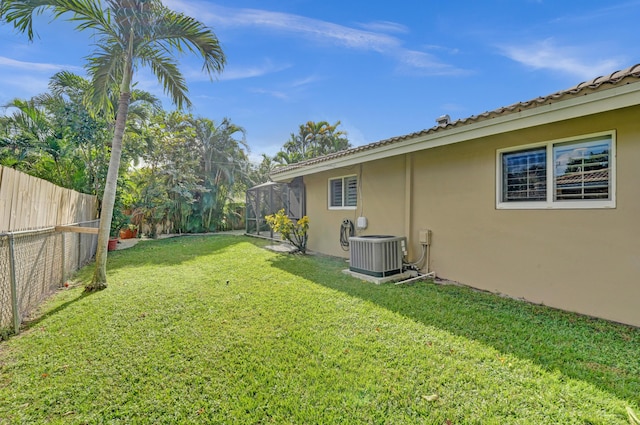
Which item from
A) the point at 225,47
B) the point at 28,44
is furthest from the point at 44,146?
the point at 225,47

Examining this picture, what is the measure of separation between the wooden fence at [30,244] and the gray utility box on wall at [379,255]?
17.3 ft

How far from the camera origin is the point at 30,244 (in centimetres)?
408

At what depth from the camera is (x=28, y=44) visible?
504 centimetres

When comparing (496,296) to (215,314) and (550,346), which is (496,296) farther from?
(215,314)

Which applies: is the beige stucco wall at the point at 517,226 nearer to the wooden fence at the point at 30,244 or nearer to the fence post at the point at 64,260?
the wooden fence at the point at 30,244

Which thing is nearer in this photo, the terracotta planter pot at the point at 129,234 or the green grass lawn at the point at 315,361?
the green grass lawn at the point at 315,361

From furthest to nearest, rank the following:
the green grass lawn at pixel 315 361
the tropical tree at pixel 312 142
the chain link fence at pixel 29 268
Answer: the tropical tree at pixel 312 142 < the chain link fence at pixel 29 268 < the green grass lawn at pixel 315 361

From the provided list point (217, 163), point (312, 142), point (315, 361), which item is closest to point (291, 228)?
point (315, 361)

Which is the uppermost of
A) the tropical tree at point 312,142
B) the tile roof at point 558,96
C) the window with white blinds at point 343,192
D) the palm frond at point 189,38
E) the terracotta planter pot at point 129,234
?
the tropical tree at point 312,142

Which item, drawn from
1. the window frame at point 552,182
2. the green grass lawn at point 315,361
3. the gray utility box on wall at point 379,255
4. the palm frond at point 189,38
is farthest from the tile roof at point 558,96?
the palm frond at point 189,38

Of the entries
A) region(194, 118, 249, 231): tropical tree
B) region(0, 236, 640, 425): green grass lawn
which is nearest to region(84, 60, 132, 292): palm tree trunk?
region(0, 236, 640, 425): green grass lawn

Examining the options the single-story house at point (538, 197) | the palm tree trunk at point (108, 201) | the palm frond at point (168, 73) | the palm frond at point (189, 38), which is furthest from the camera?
the palm frond at point (168, 73)

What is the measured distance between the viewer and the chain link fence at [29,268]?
337 centimetres

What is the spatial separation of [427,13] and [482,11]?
1.47 metres
